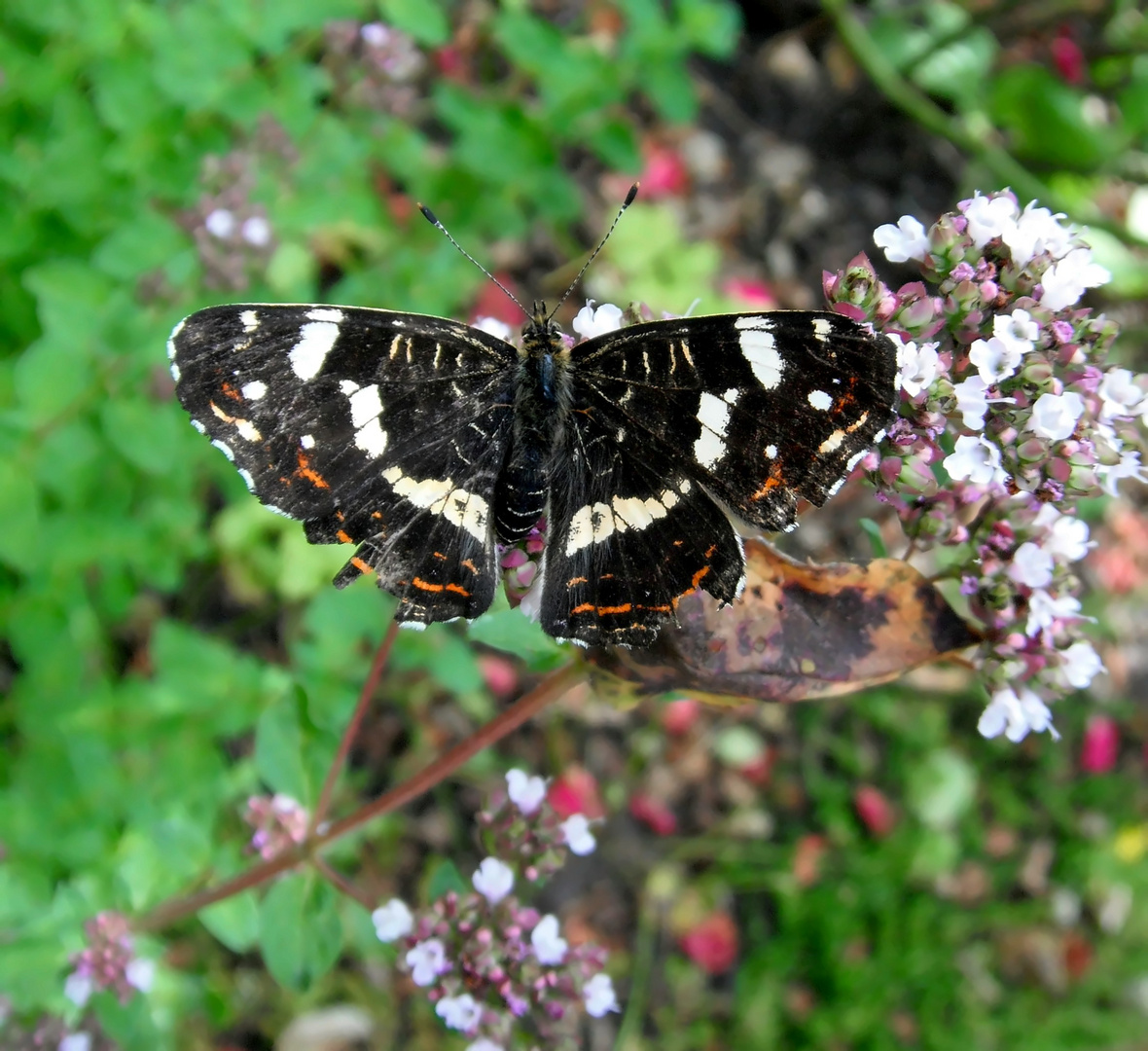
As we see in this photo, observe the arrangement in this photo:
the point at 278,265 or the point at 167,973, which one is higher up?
the point at 278,265

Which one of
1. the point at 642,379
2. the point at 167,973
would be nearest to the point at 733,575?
the point at 642,379

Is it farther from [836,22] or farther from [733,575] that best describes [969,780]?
[836,22]

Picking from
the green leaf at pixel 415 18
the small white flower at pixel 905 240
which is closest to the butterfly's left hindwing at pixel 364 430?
the small white flower at pixel 905 240

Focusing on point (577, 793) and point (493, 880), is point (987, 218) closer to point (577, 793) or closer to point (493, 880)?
point (493, 880)

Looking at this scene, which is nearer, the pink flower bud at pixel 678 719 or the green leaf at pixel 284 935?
the green leaf at pixel 284 935

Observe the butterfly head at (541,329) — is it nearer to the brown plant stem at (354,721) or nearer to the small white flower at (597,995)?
the brown plant stem at (354,721)

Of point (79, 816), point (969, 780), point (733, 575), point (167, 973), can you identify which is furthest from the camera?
point (969, 780)

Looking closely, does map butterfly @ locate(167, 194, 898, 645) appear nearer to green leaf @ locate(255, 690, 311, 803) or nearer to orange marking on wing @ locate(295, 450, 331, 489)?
orange marking on wing @ locate(295, 450, 331, 489)

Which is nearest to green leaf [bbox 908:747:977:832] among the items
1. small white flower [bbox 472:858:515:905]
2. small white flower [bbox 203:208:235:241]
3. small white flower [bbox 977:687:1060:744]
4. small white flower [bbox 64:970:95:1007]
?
small white flower [bbox 977:687:1060:744]
